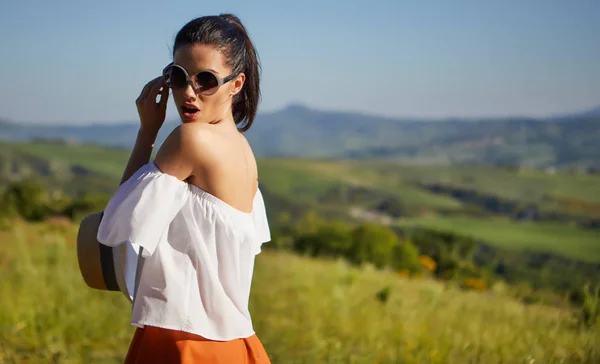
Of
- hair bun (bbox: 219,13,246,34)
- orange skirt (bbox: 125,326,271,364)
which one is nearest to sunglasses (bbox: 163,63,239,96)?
hair bun (bbox: 219,13,246,34)

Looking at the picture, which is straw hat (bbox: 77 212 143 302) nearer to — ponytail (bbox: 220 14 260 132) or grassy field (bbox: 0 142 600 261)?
ponytail (bbox: 220 14 260 132)

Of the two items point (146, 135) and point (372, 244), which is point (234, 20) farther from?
point (372, 244)

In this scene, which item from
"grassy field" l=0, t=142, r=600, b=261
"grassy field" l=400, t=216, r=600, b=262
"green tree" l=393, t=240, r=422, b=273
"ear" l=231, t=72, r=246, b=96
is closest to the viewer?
"ear" l=231, t=72, r=246, b=96

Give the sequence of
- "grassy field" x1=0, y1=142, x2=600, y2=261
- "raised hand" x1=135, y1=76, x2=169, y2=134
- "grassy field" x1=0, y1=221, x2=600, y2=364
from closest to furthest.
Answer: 1. "raised hand" x1=135, y1=76, x2=169, y2=134
2. "grassy field" x1=0, y1=221, x2=600, y2=364
3. "grassy field" x1=0, y1=142, x2=600, y2=261

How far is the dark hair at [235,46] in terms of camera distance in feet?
7.24

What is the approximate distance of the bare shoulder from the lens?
2.07 metres

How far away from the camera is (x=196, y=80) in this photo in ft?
7.18

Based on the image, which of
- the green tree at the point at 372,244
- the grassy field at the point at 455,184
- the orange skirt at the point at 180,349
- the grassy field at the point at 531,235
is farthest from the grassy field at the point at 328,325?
the grassy field at the point at 455,184

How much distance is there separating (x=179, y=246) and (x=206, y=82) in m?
0.52

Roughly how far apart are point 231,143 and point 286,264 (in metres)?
7.63

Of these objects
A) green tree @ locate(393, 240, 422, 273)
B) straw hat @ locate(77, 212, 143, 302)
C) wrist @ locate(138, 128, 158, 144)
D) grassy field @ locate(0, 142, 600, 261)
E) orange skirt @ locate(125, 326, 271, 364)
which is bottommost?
grassy field @ locate(0, 142, 600, 261)

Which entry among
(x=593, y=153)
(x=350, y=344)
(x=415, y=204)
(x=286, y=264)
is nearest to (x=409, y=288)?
(x=286, y=264)

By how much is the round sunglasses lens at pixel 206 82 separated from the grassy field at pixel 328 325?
242 centimetres

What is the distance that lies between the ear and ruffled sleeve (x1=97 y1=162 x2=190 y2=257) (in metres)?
0.39
